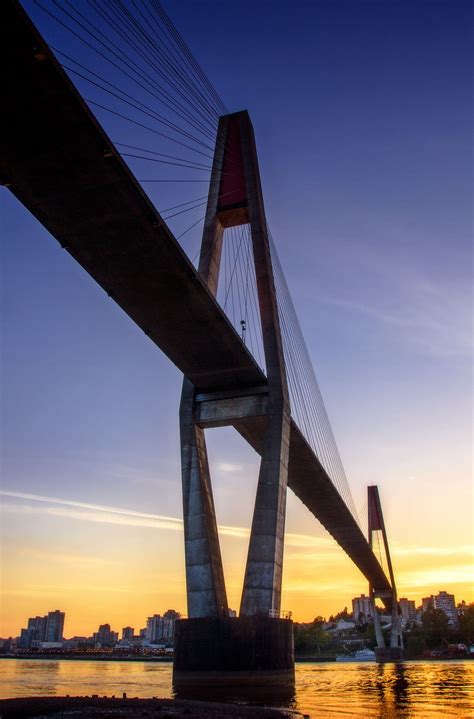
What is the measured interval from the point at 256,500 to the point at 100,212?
438 inches

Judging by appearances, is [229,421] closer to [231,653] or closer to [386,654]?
[231,653]

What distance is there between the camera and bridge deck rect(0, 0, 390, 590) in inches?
464

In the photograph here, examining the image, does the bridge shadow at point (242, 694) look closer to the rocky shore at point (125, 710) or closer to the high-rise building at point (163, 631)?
the rocky shore at point (125, 710)

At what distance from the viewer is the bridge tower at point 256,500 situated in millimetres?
18547

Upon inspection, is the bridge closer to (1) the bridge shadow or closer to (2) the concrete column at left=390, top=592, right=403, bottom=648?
(1) the bridge shadow

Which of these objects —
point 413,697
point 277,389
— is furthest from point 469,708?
point 277,389

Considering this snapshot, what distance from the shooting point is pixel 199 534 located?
68.9 feet

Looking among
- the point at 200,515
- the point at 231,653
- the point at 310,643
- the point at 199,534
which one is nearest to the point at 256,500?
the point at 200,515

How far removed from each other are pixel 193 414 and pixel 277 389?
10.8 ft

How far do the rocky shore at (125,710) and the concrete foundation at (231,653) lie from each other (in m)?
5.35

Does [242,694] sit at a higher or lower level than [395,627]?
lower

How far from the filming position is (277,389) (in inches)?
910

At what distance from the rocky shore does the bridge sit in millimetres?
6474

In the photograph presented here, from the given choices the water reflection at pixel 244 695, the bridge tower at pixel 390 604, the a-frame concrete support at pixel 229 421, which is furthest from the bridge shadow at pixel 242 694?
the bridge tower at pixel 390 604
